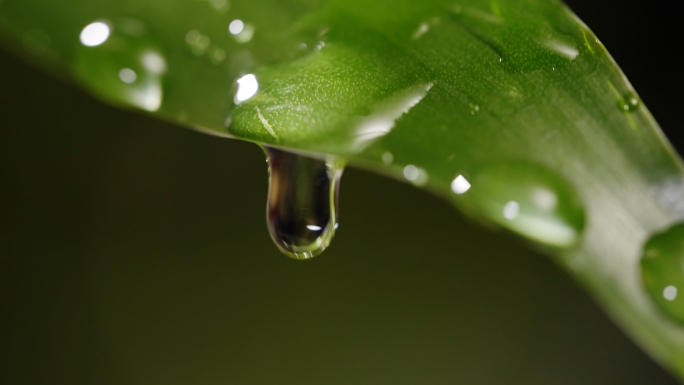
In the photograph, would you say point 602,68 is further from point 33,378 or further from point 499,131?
point 33,378

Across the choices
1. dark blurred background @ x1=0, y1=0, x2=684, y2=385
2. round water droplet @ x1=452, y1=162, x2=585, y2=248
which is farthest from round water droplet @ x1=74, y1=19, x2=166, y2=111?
A: dark blurred background @ x1=0, y1=0, x2=684, y2=385

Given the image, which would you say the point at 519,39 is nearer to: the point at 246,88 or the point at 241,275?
the point at 246,88

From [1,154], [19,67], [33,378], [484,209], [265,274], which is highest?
[19,67]

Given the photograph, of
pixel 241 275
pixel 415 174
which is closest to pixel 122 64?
pixel 415 174

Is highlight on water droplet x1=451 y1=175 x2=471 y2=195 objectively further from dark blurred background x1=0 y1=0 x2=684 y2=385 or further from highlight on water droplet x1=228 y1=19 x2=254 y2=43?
dark blurred background x1=0 y1=0 x2=684 y2=385

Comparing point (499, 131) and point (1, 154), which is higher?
point (1, 154)

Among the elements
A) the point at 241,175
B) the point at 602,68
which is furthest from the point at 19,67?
the point at 602,68

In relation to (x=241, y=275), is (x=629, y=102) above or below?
below
